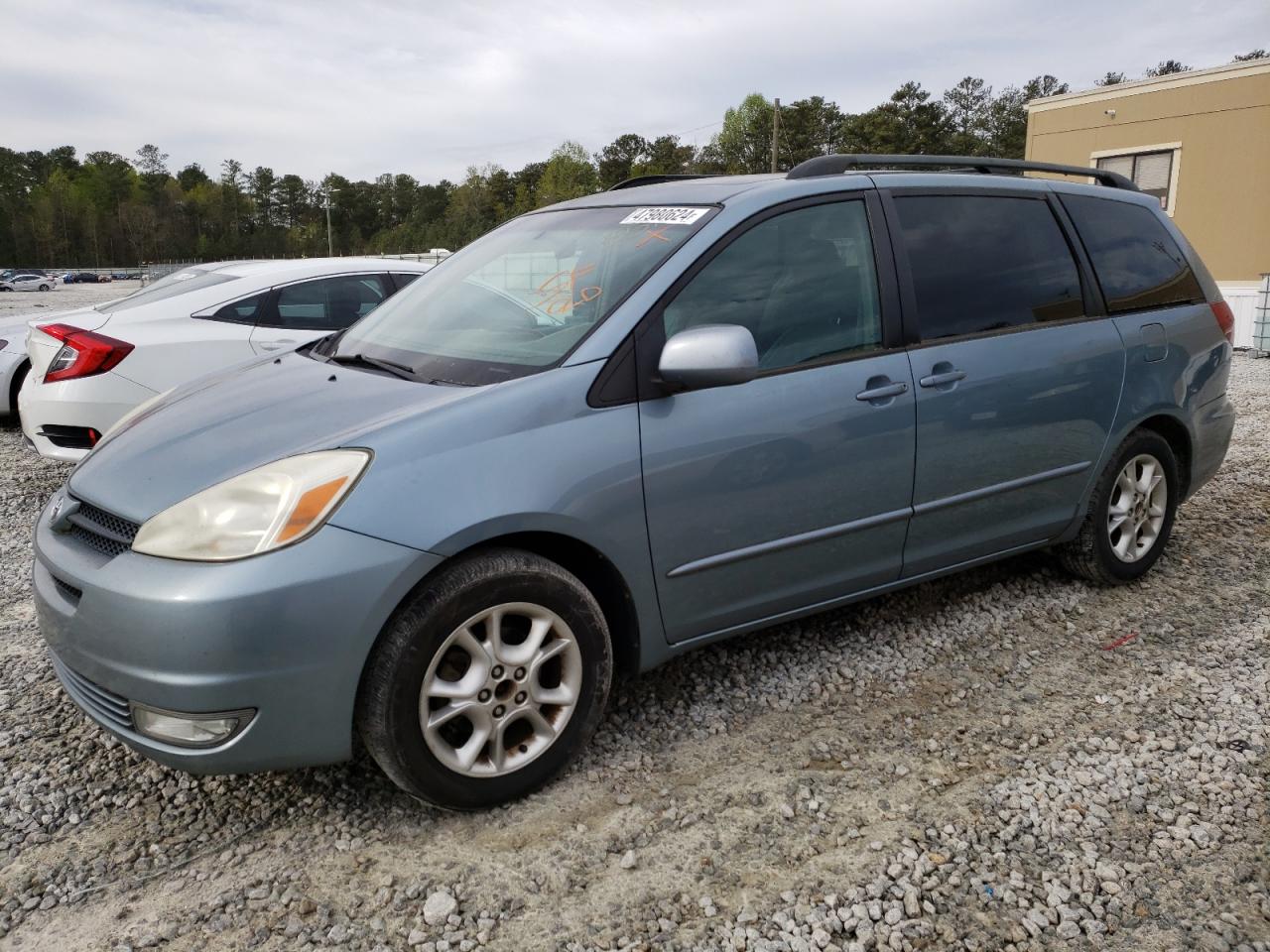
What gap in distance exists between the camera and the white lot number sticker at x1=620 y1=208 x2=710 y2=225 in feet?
10.1

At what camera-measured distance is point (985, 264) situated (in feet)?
11.8

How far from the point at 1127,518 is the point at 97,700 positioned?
3.98m

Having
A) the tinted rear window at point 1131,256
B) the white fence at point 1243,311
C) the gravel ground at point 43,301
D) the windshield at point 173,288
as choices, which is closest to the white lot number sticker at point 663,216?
the tinted rear window at point 1131,256

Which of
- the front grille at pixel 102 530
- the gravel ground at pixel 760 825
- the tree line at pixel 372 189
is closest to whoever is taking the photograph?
the gravel ground at pixel 760 825

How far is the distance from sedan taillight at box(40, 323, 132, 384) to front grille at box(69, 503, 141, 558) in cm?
342

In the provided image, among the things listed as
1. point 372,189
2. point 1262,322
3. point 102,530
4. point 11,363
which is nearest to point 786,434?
point 102,530

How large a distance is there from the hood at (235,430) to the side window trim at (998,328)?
5.18ft

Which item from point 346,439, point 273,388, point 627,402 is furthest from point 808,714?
point 273,388

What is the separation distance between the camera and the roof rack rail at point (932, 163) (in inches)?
134

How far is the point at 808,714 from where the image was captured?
317cm

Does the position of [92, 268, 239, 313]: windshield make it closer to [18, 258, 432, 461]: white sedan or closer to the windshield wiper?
[18, 258, 432, 461]: white sedan

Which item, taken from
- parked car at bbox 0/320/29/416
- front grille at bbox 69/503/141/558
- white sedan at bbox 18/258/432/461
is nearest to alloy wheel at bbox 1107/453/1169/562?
front grille at bbox 69/503/141/558

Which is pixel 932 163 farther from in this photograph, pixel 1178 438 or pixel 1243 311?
pixel 1243 311

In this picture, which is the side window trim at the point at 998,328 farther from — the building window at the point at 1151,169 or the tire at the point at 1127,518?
the building window at the point at 1151,169
